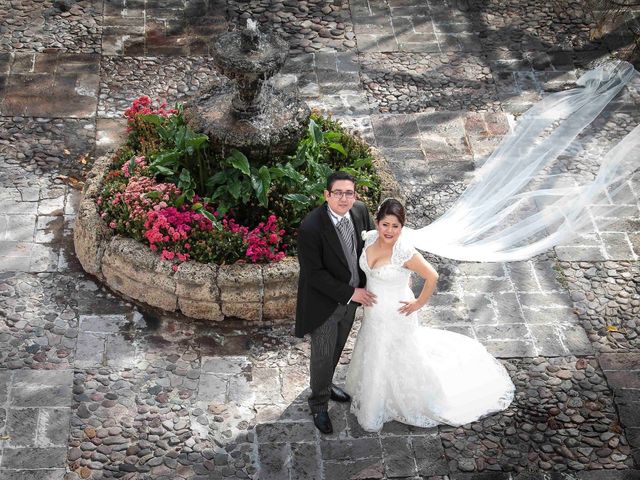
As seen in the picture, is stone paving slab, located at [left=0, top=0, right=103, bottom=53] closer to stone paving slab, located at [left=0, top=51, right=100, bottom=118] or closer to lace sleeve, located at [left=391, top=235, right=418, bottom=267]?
stone paving slab, located at [left=0, top=51, right=100, bottom=118]

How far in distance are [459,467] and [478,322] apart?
4.89 feet

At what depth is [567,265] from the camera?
866 cm

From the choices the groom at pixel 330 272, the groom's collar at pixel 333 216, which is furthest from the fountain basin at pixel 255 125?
the groom's collar at pixel 333 216

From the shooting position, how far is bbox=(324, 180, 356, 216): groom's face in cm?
625

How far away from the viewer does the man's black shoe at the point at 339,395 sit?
7.24 m

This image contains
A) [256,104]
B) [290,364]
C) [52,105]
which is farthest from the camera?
[52,105]

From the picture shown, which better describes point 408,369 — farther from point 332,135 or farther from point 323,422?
point 332,135

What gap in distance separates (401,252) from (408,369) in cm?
96

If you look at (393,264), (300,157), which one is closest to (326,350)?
(393,264)

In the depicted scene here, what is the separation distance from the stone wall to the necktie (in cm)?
122

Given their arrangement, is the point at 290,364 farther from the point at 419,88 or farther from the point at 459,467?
the point at 419,88

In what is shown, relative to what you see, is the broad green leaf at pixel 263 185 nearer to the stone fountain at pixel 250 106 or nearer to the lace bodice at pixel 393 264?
the stone fountain at pixel 250 106

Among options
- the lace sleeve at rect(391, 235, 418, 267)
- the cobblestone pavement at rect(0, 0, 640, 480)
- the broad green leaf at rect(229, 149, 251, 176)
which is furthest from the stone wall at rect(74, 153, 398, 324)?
the lace sleeve at rect(391, 235, 418, 267)

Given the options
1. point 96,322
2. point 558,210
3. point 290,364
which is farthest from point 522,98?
point 96,322
